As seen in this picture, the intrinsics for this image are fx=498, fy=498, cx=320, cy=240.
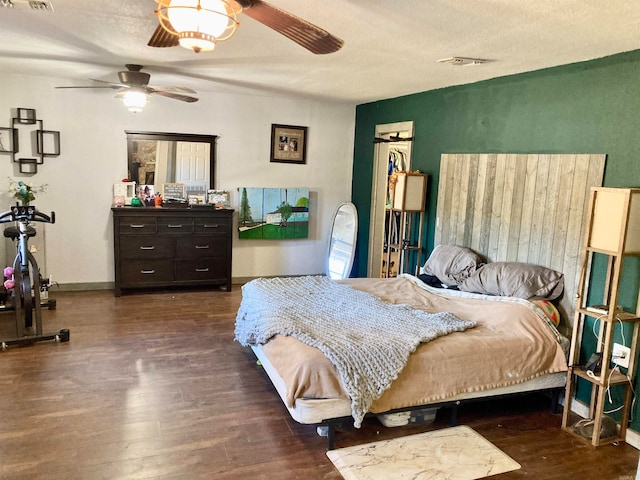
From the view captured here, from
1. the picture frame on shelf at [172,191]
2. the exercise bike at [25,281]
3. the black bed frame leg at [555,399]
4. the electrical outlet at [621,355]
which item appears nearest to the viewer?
the electrical outlet at [621,355]

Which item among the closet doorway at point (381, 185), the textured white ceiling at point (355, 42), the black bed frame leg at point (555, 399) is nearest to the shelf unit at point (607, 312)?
the black bed frame leg at point (555, 399)

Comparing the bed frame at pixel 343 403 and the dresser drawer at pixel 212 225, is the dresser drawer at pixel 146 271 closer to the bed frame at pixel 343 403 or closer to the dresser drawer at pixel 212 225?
the dresser drawer at pixel 212 225

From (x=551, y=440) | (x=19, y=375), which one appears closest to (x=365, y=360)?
(x=551, y=440)

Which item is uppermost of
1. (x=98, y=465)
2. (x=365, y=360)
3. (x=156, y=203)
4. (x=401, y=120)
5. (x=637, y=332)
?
(x=401, y=120)

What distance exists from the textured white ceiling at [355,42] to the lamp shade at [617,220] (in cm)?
86

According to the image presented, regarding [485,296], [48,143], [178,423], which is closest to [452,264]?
[485,296]

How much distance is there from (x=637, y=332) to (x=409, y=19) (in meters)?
2.18

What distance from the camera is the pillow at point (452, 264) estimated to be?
4.06 meters

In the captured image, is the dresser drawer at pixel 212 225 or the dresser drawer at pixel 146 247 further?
the dresser drawer at pixel 212 225

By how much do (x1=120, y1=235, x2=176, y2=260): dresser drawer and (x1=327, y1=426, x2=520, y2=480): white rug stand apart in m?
3.53

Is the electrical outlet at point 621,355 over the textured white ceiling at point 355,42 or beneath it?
beneath

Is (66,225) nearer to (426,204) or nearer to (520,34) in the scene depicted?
(426,204)

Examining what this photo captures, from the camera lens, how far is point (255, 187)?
626 centimetres

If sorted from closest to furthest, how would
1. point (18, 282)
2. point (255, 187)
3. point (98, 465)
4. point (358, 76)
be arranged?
point (98, 465)
point (18, 282)
point (358, 76)
point (255, 187)
